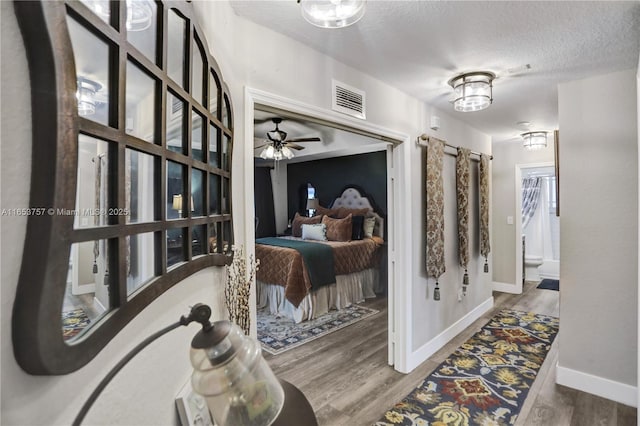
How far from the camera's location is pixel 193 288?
103 centimetres

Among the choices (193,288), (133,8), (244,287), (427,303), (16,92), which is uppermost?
(133,8)

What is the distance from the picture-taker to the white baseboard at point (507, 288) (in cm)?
541

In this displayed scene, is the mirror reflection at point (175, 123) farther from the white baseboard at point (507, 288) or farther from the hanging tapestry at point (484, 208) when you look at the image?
the white baseboard at point (507, 288)

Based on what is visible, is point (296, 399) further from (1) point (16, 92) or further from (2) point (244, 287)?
(1) point (16, 92)

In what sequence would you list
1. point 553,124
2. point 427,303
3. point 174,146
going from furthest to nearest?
point 553,124
point 427,303
point 174,146

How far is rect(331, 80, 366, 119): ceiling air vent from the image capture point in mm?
2236

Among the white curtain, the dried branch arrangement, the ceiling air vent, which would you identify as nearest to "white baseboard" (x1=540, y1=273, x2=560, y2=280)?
the white curtain

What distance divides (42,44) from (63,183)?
175 mm

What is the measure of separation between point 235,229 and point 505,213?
5.24m

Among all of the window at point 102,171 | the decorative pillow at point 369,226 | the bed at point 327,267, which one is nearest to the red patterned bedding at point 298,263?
the bed at point 327,267

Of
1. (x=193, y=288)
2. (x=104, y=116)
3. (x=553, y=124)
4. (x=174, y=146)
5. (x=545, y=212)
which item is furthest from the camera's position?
(x=545, y=212)

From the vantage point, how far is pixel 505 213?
5523mm

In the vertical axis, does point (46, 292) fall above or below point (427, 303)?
above

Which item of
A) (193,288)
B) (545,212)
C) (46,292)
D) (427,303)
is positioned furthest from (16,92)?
(545,212)
